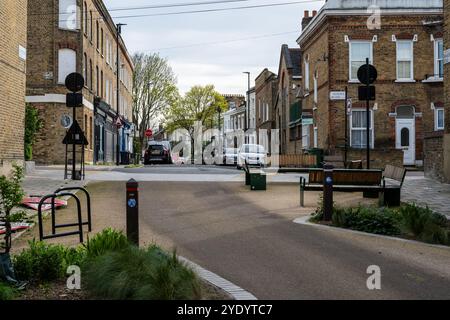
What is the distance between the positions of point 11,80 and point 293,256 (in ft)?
43.3

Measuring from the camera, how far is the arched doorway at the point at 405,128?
31.7 meters

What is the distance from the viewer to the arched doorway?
3166cm

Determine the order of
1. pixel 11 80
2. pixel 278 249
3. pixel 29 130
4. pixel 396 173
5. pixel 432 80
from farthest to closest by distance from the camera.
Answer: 1. pixel 432 80
2. pixel 29 130
3. pixel 11 80
4. pixel 396 173
5. pixel 278 249

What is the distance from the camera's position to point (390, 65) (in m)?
31.7

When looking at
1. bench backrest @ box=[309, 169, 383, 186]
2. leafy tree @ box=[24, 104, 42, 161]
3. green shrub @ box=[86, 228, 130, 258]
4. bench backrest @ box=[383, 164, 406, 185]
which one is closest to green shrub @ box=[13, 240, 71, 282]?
green shrub @ box=[86, 228, 130, 258]

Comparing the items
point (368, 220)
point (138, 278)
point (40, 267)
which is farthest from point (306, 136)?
point (138, 278)

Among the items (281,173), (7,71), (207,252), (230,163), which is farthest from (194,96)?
(207,252)

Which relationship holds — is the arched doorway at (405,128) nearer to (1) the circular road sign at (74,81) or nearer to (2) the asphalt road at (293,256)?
(1) the circular road sign at (74,81)

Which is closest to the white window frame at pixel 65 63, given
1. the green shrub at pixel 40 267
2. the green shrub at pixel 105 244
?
the green shrub at pixel 105 244

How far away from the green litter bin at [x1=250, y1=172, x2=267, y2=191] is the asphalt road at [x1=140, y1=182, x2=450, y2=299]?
4083 millimetres

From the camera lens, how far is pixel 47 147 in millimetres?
33531

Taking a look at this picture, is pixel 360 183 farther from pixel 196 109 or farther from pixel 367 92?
pixel 196 109

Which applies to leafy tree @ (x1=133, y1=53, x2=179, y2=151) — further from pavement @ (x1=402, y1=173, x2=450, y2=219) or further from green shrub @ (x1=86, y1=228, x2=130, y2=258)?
green shrub @ (x1=86, y1=228, x2=130, y2=258)

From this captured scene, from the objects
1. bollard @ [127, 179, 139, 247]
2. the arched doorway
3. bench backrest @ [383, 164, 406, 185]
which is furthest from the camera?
the arched doorway
